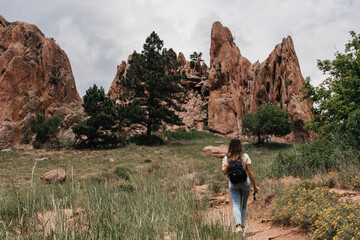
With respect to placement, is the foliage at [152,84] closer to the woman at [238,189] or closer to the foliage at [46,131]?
the foliage at [46,131]

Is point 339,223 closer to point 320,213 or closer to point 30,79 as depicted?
point 320,213

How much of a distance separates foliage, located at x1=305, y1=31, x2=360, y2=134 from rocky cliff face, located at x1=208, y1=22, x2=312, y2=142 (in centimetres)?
1467

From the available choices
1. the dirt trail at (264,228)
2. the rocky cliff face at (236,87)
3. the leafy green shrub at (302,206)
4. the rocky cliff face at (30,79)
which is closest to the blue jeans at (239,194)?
the dirt trail at (264,228)

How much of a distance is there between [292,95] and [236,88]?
12.3 m

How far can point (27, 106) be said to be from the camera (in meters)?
39.6

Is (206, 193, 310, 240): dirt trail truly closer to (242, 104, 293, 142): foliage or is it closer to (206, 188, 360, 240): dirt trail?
(206, 188, 360, 240): dirt trail

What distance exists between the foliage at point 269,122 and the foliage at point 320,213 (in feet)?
72.4

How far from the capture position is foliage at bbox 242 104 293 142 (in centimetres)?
2634

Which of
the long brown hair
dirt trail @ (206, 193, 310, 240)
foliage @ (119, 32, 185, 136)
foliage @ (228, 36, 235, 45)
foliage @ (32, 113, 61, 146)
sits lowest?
dirt trail @ (206, 193, 310, 240)

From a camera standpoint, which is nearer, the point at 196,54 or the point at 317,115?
the point at 317,115

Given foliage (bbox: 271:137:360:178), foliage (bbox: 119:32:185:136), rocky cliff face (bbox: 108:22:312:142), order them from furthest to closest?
rocky cliff face (bbox: 108:22:312:142) < foliage (bbox: 119:32:185:136) < foliage (bbox: 271:137:360:178)

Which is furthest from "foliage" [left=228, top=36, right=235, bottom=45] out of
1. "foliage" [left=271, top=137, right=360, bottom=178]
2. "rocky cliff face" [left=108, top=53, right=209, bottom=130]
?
"foliage" [left=271, top=137, right=360, bottom=178]

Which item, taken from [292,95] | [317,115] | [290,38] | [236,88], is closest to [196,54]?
[236,88]

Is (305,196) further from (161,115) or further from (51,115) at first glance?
(51,115)
